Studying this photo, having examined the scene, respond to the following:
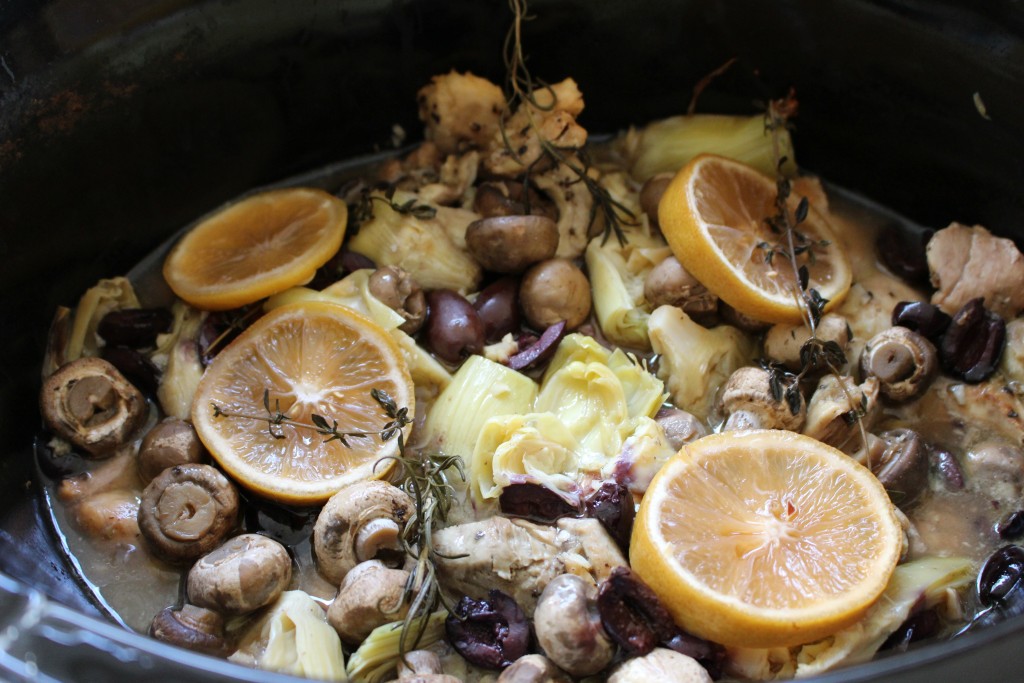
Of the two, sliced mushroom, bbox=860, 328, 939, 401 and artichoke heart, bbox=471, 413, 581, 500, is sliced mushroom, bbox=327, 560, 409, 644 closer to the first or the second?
artichoke heart, bbox=471, 413, 581, 500

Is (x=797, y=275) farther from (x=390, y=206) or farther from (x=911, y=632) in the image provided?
(x=390, y=206)

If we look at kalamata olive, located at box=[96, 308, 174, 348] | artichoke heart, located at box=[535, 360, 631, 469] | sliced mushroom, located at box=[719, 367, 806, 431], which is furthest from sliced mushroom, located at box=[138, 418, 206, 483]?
sliced mushroom, located at box=[719, 367, 806, 431]

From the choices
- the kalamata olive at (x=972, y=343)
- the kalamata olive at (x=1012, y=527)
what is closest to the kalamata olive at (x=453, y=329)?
the kalamata olive at (x=972, y=343)

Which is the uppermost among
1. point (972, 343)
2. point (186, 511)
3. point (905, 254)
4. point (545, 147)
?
point (545, 147)

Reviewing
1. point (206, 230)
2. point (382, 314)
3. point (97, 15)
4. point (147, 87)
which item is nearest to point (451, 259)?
point (382, 314)

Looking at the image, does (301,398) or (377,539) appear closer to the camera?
(377,539)

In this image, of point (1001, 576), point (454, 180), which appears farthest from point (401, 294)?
point (1001, 576)

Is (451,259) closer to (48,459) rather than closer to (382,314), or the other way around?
(382,314)
